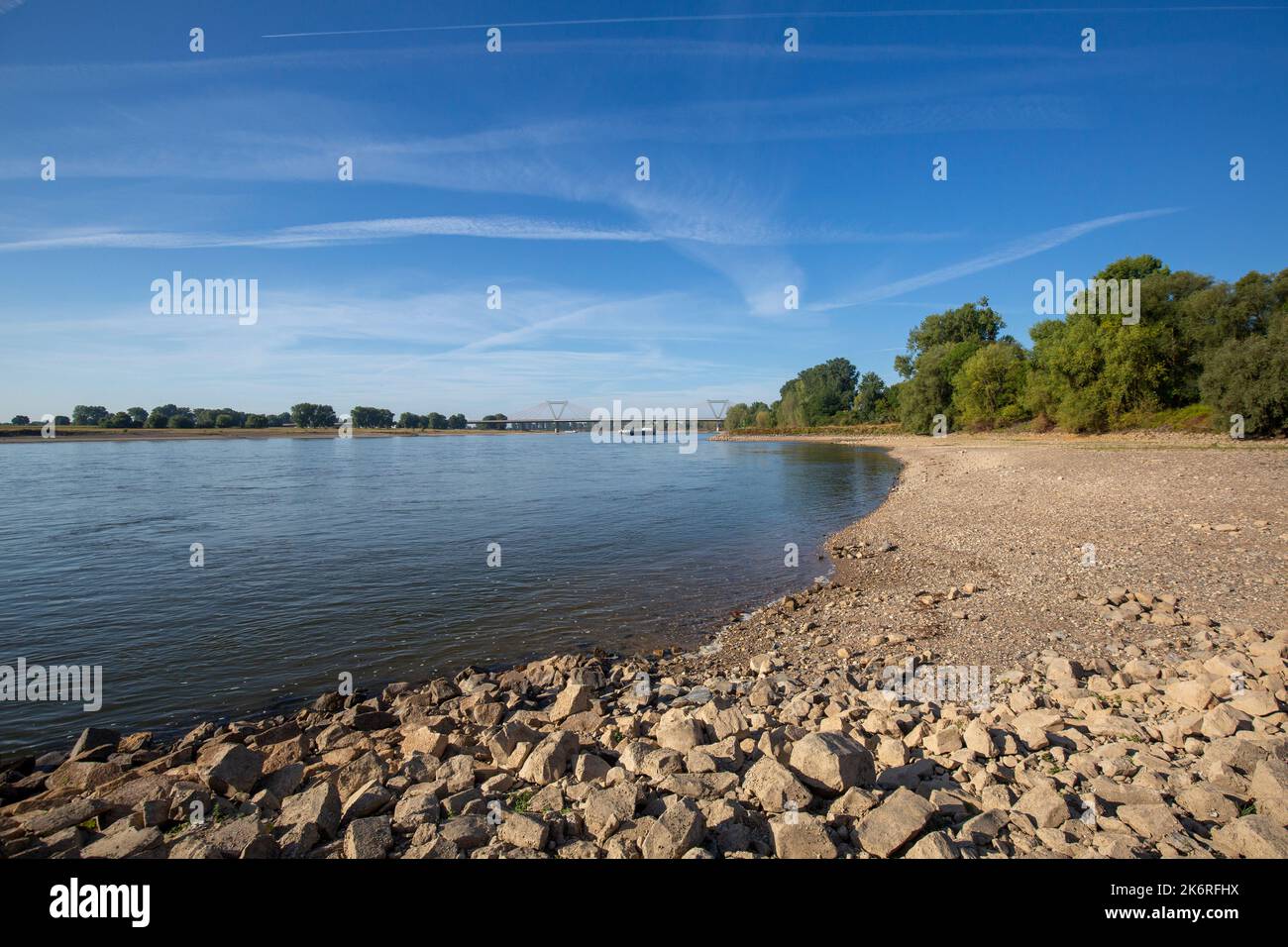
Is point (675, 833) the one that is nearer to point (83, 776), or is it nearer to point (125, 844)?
point (125, 844)

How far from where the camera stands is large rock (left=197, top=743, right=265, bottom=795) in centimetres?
589

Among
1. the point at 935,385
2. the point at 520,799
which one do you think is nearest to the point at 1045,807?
the point at 520,799

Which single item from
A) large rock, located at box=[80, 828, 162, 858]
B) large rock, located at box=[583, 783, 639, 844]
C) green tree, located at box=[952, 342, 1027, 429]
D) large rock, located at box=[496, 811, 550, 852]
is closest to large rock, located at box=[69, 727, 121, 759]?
large rock, located at box=[80, 828, 162, 858]

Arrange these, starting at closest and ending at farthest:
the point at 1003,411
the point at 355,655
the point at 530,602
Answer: the point at 355,655
the point at 530,602
the point at 1003,411

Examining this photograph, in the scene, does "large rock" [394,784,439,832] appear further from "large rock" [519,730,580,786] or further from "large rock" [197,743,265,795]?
"large rock" [197,743,265,795]

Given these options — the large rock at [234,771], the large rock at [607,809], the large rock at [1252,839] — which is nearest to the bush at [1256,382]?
the large rock at [1252,839]

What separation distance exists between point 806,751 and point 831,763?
0.29 metres

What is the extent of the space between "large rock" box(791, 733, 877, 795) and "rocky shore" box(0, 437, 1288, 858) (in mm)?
29

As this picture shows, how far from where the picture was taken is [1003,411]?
A: 7412cm

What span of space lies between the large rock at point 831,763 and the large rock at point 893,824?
20.5 inches

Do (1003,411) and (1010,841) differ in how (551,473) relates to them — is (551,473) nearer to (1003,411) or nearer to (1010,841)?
(1010,841)

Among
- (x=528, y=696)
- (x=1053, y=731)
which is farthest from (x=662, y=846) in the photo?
(x=528, y=696)

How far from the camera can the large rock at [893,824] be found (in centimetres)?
409
